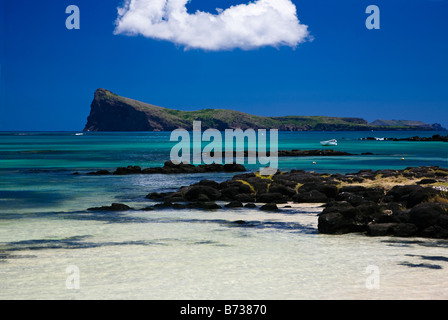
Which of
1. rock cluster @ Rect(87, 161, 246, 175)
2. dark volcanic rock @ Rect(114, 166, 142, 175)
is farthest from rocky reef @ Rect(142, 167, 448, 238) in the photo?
dark volcanic rock @ Rect(114, 166, 142, 175)

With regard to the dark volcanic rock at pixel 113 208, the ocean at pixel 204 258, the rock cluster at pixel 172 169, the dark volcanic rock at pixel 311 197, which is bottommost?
the ocean at pixel 204 258

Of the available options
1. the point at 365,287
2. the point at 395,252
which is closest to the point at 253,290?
the point at 365,287

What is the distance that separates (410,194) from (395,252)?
25.3 feet

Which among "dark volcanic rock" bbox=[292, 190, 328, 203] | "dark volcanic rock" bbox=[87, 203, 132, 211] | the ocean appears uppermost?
"dark volcanic rock" bbox=[292, 190, 328, 203]

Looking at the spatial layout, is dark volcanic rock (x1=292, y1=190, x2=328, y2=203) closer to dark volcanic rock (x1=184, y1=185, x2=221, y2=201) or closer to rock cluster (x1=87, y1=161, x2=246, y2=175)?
dark volcanic rock (x1=184, y1=185, x2=221, y2=201)

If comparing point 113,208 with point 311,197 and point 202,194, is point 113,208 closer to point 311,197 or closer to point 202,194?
point 202,194

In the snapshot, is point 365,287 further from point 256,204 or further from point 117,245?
point 256,204

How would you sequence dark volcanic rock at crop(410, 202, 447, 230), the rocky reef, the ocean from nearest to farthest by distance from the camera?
1. the ocean
2. dark volcanic rock at crop(410, 202, 447, 230)
3. the rocky reef

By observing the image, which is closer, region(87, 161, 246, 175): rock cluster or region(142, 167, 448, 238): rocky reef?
region(142, 167, 448, 238): rocky reef

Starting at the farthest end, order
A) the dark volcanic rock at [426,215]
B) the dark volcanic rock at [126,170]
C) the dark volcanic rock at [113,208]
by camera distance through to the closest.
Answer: the dark volcanic rock at [126,170]
the dark volcanic rock at [113,208]
the dark volcanic rock at [426,215]

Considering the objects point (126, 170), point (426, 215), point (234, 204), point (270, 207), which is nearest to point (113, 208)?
point (234, 204)

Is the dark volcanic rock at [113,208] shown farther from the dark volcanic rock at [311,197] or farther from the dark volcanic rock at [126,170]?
the dark volcanic rock at [126,170]

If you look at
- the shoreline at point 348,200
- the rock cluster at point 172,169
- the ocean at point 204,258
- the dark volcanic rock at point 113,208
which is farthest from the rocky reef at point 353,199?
the rock cluster at point 172,169

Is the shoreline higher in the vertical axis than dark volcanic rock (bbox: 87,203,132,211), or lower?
higher
